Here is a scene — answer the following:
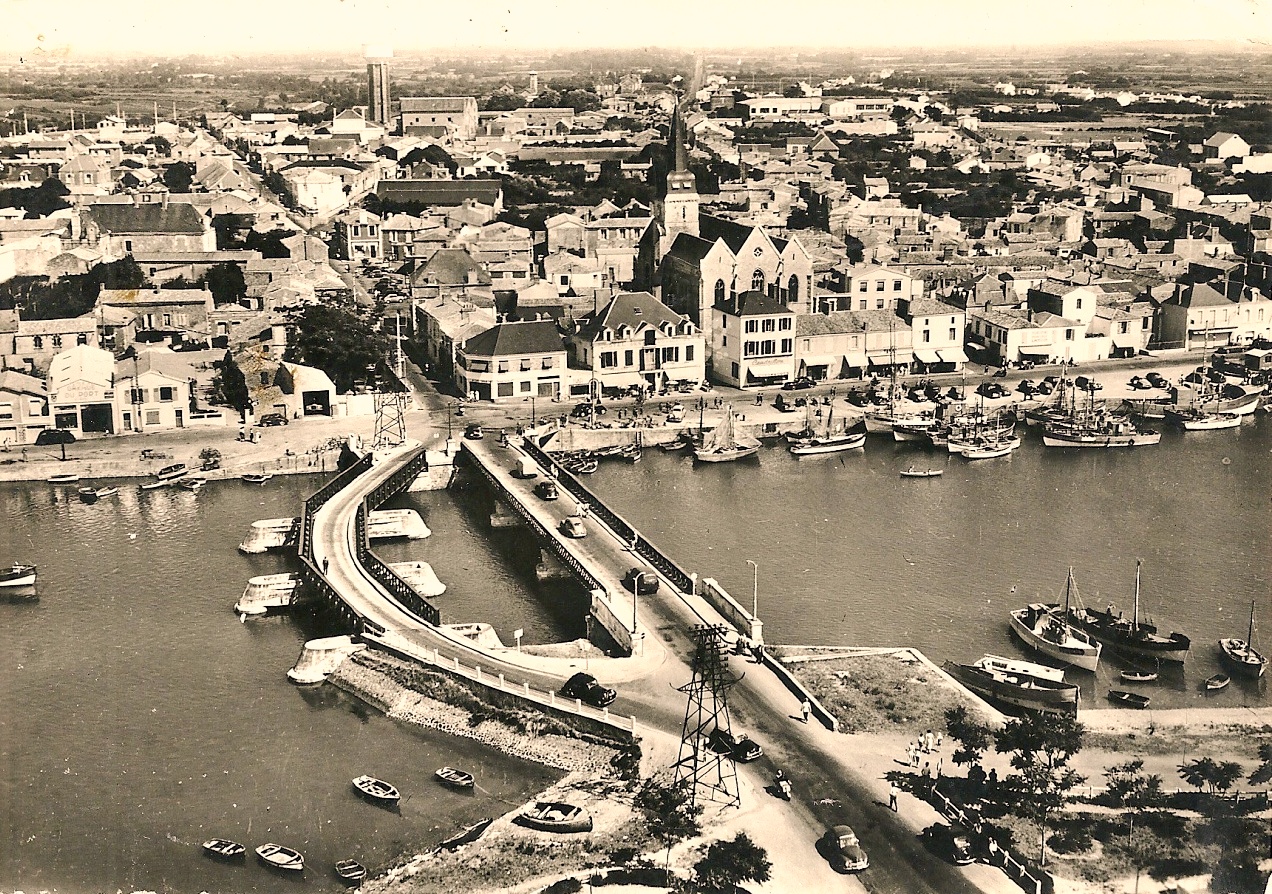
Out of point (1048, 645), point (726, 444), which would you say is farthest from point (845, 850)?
point (726, 444)

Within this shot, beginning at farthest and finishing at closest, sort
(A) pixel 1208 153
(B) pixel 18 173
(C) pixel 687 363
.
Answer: (A) pixel 1208 153
(B) pixel 18 173
(C) pixel 687 363

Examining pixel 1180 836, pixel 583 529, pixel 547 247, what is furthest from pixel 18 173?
pixel 1180 836

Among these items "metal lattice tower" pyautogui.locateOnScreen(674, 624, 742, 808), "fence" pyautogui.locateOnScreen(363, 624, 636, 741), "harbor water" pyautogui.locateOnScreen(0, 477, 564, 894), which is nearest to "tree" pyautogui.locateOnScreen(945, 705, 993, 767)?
"metal lattice tower" pyautogui.locateOnScreen(674, 624, 742, 808)

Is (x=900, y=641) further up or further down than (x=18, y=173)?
further down

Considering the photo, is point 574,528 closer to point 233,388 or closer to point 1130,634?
point 1130,634

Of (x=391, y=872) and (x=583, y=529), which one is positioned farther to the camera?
(x=583, y=529)

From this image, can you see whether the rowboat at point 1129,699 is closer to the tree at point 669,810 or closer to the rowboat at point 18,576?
the tree at point 669,810

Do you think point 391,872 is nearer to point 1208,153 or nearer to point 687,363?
point 687,363
